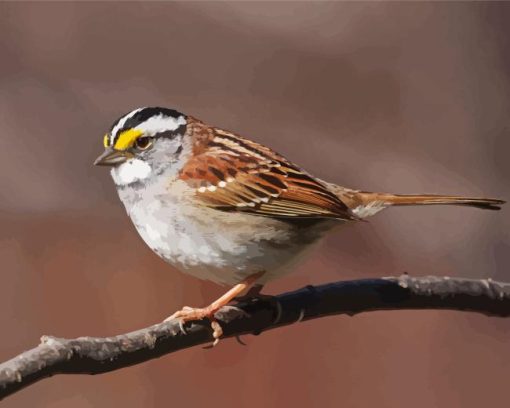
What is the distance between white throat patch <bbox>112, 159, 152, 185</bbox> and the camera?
61.3 inches


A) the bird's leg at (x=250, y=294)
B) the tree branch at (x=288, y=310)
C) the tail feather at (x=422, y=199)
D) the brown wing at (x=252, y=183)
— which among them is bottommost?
the tree branch at (x=288, y=310)

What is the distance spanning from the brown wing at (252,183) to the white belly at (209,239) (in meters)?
0.03

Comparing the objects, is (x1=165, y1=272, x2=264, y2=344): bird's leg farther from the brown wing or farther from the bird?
the brown wing

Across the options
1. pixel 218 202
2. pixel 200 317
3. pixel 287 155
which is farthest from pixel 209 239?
pixel 287 155

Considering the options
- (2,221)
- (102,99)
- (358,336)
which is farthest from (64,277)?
(358,336)

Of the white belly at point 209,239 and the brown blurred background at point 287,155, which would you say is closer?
the white belly at point 209,239

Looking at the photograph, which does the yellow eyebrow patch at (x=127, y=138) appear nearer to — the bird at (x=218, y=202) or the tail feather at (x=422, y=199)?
the bird at (x=218, y=202)

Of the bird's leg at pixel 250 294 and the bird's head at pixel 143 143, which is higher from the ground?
the bird's head at pixel 143 143

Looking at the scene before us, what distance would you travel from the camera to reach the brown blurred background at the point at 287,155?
3539 mm

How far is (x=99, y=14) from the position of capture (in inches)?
164

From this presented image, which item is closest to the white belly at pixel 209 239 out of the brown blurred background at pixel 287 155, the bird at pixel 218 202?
the bird at pixel 218 202

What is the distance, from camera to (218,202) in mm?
1703

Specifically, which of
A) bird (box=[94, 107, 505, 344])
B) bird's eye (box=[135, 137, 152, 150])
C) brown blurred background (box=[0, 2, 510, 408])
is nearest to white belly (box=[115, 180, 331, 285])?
bird (box=[94, 107, 505, 344])

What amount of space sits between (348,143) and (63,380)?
1379 millimetres
